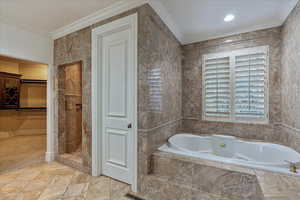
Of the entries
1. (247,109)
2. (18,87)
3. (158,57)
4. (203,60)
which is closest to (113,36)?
(158,57)

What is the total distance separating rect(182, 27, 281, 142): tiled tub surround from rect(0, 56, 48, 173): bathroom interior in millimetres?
3992

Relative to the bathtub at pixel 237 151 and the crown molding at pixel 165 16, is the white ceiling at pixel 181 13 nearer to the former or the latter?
the crown molding at pixel 165 16

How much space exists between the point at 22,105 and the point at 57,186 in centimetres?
443

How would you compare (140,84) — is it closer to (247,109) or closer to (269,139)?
(247,109)

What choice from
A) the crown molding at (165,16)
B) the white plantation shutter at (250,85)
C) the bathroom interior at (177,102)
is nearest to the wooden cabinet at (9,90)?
the bathroom interior at (177,102)

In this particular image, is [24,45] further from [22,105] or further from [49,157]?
[22,105]

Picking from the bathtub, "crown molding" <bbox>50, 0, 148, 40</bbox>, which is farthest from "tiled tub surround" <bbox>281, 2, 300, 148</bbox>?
"crown molding" <bbox>50, 0, 148, 40</bbox>

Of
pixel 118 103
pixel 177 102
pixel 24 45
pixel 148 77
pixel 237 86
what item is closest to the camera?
pixel 148 77

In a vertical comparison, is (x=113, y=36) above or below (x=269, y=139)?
above

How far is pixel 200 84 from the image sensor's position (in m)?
2.89

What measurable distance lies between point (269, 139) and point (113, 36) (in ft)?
10.5

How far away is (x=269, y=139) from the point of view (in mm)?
2334

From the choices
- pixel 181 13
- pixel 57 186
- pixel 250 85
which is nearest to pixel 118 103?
pixel 57 186

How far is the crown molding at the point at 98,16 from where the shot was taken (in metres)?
1.78
